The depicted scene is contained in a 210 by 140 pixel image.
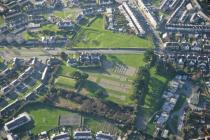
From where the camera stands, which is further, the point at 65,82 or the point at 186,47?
the point at 186,47

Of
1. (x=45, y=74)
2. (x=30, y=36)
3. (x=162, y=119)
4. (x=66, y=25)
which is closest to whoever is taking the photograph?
(x=162, y=119)

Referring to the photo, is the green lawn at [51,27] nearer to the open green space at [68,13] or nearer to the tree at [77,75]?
the open green space at [68,13]

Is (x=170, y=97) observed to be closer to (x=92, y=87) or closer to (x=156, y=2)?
(x=92, y=87)

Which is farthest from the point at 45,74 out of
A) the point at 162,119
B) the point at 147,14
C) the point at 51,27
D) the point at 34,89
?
the point at 147,14

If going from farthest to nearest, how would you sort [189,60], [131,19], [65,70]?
[131,19], [189,60], [65,70]

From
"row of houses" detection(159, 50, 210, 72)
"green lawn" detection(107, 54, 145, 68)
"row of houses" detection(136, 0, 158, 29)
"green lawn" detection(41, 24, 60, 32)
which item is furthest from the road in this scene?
"row of houses" detection(136, 0, 158, 29)

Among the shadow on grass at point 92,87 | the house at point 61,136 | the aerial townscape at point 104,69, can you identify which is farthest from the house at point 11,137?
the shadow on grass at point 92,87

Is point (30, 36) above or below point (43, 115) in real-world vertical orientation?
above
